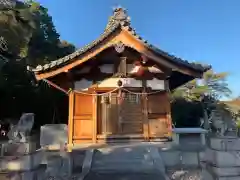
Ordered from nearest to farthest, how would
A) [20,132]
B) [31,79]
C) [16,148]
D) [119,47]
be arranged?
[16,148], [20,132], [119,47], [31,79]

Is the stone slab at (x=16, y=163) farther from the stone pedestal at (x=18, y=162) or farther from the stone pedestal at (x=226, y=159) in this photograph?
the stone pedestal at (x=226, y=159)

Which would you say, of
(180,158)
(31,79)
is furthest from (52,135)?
(31,79)

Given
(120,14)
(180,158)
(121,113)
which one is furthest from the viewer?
(121,113)

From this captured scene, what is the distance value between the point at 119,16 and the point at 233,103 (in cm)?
2591

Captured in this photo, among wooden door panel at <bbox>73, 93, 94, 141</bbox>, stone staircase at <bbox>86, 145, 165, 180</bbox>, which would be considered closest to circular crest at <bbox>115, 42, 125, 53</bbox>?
wooden door panel at <bbox>73, 93, 94, 141</bbox>

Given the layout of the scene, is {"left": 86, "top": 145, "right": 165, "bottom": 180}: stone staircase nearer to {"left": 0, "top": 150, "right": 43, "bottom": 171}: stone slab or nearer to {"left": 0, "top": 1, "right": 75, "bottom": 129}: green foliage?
{"left": 0, "top": 150, "right": 43, "bottom": 171}: stone slab

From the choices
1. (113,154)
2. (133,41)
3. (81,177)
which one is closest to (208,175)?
(113,154)

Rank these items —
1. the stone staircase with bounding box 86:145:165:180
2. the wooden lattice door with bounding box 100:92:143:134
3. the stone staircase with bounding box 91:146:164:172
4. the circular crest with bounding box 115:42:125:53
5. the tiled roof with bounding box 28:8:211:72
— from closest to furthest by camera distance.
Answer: the stone staircase with bounding box 86:145:165:180
the stone staircase with bounding box 91:146:164:172
the circular crest with bounding box 115:42:125:53
the tiled roof with bounding box 28:8:211:72
the wooden lattice door with bounding box 100:92:143:134

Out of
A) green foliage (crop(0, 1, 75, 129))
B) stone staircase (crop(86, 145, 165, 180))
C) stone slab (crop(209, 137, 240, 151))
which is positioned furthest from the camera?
green foliage (crop(0, 1, 75, 129))

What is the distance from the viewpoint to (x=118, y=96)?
10.5 metres

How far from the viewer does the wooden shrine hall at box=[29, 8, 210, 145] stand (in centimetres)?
987

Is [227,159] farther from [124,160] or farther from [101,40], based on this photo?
[101,40]

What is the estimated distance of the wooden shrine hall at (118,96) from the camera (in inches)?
388

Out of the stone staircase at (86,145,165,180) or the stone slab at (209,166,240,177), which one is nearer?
the stone slab at (209,166,240,177)
